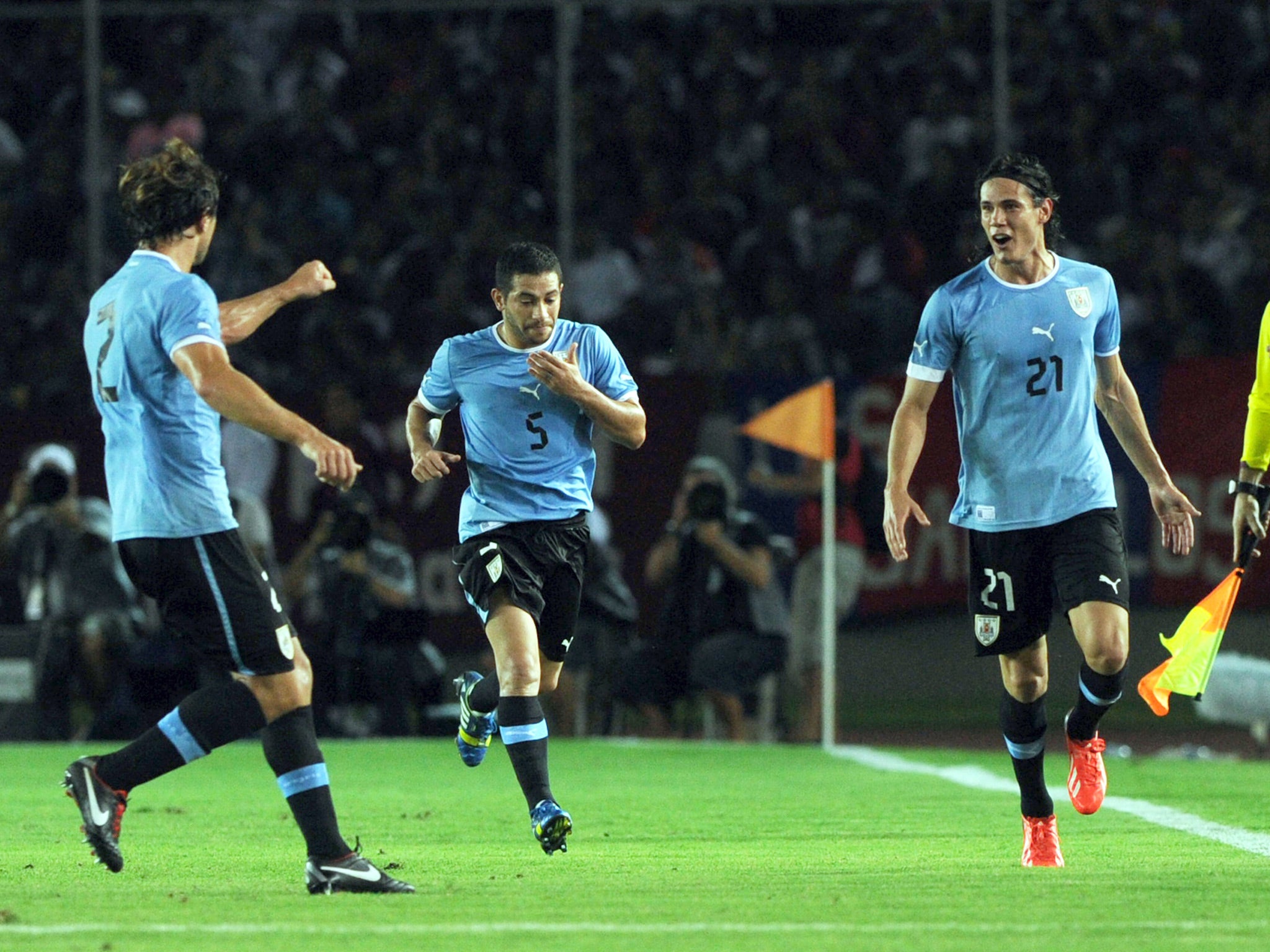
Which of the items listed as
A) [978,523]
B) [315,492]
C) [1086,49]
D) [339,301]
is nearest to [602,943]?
[978,523]

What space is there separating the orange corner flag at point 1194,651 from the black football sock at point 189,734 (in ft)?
10.5

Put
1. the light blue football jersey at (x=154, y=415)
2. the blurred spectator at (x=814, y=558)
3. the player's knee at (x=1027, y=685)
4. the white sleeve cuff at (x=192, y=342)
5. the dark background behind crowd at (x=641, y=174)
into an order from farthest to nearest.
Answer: the dark background behind crowd at (x=641, y=174), the blurred spectator at (x=814, y=558), the player's knee at (x=1027, y=685), the light blue football jersey at (x=154, y=415), the white sleeve cuff at (x=192, y=342)

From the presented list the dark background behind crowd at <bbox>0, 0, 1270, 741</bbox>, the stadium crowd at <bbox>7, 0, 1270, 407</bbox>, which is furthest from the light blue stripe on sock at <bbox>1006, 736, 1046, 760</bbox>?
the stadium crowd at <bbox>7, 0, 1270, 407</bbox>

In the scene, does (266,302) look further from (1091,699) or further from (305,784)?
(1091,699)

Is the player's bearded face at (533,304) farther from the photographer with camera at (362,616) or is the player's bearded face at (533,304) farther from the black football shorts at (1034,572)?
the photographer with camera at (362,616)

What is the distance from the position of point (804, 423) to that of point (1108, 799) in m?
4.21

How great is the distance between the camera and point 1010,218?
7074mm

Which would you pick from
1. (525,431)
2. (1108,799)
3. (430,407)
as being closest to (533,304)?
(525,431)

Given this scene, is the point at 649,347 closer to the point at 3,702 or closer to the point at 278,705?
the point at 3,702

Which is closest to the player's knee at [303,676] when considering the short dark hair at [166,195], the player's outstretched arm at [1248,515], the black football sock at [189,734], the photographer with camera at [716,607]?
the black football sock at [189,734]

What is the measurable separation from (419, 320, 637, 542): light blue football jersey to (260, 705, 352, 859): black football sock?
Result: 1670mm

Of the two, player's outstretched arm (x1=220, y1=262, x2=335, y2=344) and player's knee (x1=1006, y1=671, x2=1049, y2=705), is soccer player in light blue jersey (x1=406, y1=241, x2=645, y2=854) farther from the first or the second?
player's knee (x1=1006, y1=671, x2=1049, y2=705)

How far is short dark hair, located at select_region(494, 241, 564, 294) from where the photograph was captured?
295 inches

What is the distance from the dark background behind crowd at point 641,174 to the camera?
603 inches
